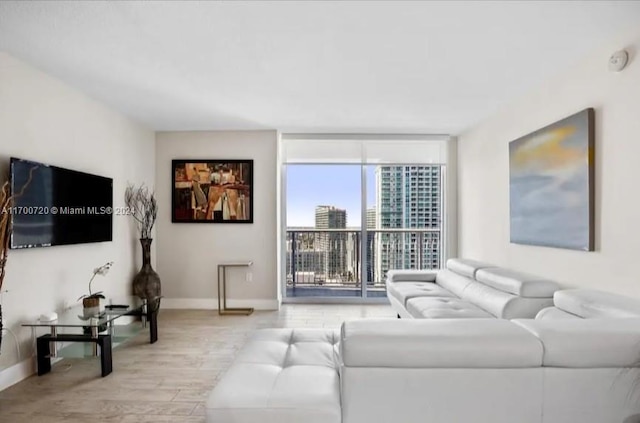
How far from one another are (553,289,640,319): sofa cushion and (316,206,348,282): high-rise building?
3.36 metres

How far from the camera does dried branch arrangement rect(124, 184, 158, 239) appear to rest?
4473mm

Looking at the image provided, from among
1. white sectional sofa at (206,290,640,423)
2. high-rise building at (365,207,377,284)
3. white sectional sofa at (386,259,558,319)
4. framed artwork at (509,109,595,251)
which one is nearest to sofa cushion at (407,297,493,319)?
white sectional sofa at (386,259,558,319)

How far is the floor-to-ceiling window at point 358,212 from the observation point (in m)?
5.43

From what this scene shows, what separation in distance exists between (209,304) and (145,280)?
986 mm

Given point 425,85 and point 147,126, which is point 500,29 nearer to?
point 425,85

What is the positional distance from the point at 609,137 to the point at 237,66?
2.71 m

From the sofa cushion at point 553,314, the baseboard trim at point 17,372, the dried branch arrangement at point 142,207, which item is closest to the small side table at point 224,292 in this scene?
the dried branch arrangement at point 142,207

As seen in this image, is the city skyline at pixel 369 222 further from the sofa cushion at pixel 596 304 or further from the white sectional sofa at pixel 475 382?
the white sectional sofa at pixel 475 382

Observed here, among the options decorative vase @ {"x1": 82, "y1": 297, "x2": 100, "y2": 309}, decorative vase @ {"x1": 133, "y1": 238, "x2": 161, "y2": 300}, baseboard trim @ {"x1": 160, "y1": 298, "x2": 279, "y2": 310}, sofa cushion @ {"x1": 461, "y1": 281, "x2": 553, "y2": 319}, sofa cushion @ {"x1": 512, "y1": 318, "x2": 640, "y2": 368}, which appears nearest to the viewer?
sofa cushion @ {"x1": 512, "y1": 318, "x2": 640, "y2": 368}

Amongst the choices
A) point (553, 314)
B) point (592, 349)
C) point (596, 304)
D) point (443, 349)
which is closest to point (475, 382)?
point (443, 349)

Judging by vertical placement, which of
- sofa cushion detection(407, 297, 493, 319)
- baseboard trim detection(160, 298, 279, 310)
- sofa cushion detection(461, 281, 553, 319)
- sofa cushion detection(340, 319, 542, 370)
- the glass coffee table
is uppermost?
sofa cushion detection(340, 319, 542, 370)

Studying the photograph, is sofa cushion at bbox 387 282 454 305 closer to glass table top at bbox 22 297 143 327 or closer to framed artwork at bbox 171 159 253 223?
framed artwork at bbox 171 159 253 223

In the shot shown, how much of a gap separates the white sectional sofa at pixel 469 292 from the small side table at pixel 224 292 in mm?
1903

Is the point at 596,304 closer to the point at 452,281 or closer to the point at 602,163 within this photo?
the point at 602,163
